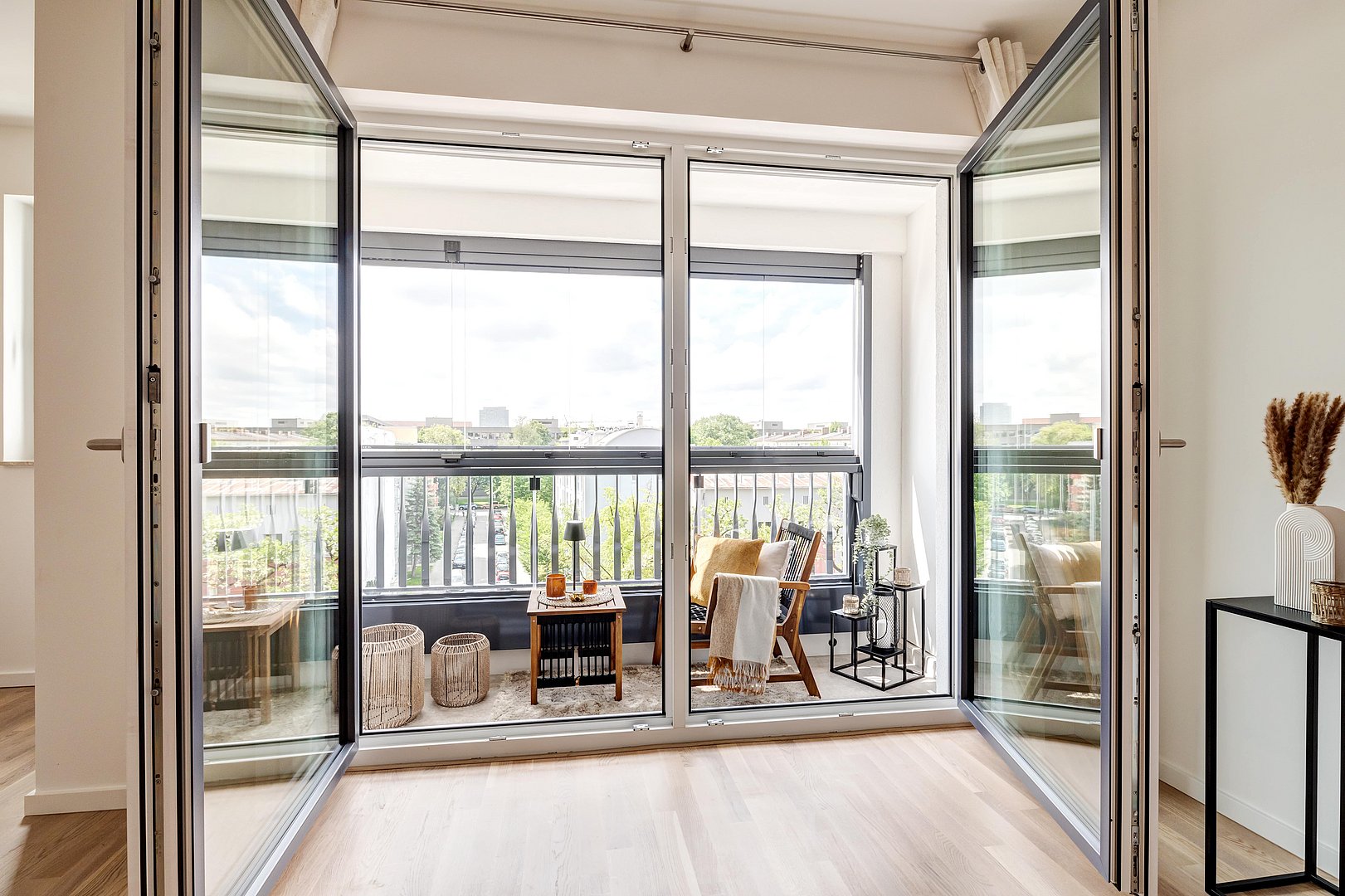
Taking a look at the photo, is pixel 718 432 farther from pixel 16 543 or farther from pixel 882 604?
pixel 16 543

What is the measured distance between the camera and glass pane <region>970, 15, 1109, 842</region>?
5.80 ft

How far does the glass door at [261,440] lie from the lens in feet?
4.29

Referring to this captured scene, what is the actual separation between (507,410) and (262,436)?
1.95 meters

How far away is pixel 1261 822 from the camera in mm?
1978

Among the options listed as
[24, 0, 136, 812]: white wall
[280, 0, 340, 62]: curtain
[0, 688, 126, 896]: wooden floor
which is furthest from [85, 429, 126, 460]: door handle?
[280, 0, 340, 62]: curtain

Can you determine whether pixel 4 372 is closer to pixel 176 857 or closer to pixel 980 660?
pixel 176 857

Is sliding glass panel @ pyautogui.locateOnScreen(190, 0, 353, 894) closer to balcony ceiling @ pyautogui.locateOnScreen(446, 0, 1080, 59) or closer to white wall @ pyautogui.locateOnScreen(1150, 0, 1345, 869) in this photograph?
balcony ceiling @ pyautogui.locateOnScreen(446, 0, 1080, 59)

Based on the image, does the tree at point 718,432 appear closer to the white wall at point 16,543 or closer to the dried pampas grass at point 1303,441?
the dried pampas grass at point 1303,441

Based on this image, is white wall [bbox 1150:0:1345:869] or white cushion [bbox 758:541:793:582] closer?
white wall [bbox 1150:0:1345:869]

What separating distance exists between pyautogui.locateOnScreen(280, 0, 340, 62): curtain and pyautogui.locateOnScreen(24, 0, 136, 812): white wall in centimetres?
62

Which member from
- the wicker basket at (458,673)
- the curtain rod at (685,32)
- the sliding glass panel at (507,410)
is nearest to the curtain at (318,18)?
the curtain rod at (685,32)

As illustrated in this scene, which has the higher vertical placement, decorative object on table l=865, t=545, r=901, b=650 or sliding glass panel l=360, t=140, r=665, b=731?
sliding glass panel l=360, t=140, r=665, b=731

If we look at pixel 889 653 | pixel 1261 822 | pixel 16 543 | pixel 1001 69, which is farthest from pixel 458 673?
pixel 1001 69

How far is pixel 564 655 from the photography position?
10.7 feet
